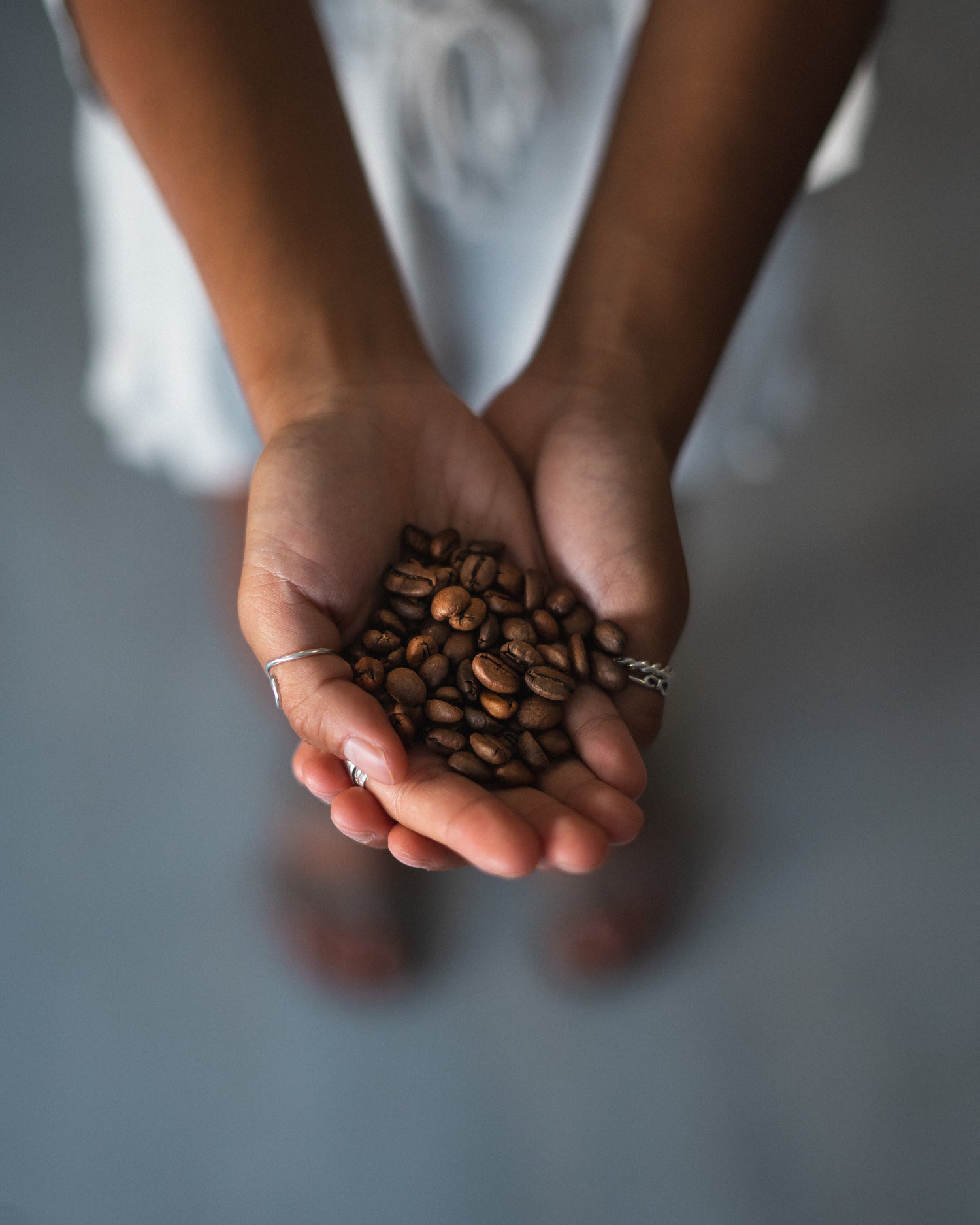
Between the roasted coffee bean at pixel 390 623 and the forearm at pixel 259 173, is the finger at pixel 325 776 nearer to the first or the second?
the roasted coffee bean at pixel 390 623

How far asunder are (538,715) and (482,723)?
0.06 meters

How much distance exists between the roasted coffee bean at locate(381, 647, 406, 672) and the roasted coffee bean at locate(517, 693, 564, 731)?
0.50ft

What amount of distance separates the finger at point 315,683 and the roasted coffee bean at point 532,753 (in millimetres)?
167

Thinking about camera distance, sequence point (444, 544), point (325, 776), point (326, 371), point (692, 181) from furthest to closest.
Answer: point (692, 181), point (326, 371), point (444, 544), point (325, 776)

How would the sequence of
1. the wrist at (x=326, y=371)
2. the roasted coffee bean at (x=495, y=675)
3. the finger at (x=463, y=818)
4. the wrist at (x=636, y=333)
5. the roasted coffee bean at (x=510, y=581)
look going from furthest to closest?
the wrist at (x=636, y=333), the wrist at (x=326, y=371), the roasted coffee bean at (x=510, y=581), the roasted coffee bean at (x=495, y=675), the finger at (x=463, y=818)

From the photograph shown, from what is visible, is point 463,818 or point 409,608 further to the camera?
point 409,608

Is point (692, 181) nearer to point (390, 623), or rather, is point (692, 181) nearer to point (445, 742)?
point (390, 623)

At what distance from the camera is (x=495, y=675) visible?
122 centimetres

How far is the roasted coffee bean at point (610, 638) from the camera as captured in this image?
4.10 feet

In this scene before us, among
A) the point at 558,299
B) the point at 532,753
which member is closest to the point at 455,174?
the point at 558,299

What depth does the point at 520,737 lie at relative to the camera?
3.91 ft

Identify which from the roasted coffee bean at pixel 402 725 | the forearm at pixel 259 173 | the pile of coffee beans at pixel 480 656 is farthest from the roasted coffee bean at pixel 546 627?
the forearm at pixel 259 173

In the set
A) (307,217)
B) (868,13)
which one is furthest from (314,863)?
(868,13)

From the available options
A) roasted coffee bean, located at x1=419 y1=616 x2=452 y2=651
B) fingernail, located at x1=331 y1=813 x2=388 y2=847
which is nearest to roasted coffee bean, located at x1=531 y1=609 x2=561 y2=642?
roasted coffee bean, located at x1=419 y1=616 x2=452 y2=651
